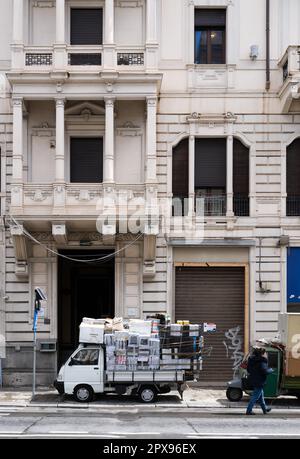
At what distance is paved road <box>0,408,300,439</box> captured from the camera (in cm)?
1280

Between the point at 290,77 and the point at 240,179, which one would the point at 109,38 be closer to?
the point at 290,77

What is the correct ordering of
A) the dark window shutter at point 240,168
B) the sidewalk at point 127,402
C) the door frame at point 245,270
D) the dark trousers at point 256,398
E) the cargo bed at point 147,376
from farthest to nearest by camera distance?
the dark window shutter at point 240,168 < the door frame at point 245,270 < the cargo bed at point 147,376 < the sidewalk at point 127,402 < the dark trousers at point 256,398

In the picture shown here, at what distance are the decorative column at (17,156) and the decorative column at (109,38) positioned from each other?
3044mm

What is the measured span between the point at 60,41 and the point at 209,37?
520cm

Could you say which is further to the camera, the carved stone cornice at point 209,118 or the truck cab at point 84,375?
the carved stone cornice at point 209,118

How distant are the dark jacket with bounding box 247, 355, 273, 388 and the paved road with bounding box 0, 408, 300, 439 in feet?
2.65

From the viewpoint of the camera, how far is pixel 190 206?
2244 centimetres

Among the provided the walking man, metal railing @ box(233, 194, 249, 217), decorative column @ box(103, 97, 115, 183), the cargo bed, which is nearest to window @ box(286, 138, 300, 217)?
metal railing @ box(233, 194, 249, 217)

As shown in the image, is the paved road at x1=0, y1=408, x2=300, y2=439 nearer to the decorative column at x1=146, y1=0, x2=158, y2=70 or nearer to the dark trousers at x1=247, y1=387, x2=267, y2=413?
the dark trousers at x1=247, y1=387, x2=267, y2=413

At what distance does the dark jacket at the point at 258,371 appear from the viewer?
16469mm

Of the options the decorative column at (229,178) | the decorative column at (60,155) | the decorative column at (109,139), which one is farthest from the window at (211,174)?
the decorative column at (60,155)

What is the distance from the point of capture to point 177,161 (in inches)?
899

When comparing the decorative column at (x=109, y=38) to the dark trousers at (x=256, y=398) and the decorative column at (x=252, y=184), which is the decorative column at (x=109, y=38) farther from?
the dark trousers at (x=256, y=398)

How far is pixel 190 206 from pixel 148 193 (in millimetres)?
1788
